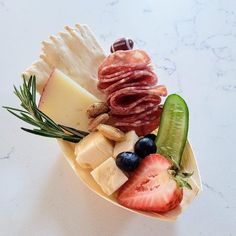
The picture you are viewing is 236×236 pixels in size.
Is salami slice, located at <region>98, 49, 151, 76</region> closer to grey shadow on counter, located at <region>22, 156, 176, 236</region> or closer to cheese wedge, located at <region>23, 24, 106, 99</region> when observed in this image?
cheese wedge, located at <region>23, 24, 106, 99</region>

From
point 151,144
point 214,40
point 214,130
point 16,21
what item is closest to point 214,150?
point 214,130

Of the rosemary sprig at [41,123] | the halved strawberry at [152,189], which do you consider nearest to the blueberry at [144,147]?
the halved strawberry at [152,189]

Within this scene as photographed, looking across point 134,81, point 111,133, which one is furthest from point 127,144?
point 134,81

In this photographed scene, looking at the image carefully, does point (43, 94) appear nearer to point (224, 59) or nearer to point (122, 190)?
point (122, 190)

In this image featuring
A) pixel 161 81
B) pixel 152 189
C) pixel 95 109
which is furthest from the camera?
pixel 161 81

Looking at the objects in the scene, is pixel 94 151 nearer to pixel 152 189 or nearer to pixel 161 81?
pixel 152 189

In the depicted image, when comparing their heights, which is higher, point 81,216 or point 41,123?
point 41,123
